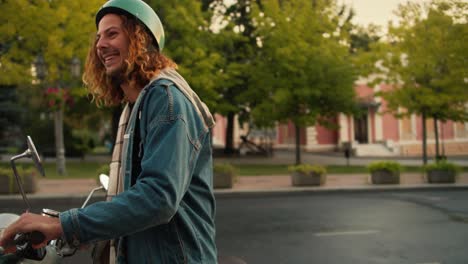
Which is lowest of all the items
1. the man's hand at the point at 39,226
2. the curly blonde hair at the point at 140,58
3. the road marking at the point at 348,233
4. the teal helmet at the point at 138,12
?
the road marking at the point at 348,233

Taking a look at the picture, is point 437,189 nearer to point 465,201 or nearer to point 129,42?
point 465,201

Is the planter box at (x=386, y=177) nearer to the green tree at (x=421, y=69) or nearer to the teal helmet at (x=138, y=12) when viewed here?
the green tree at (x=421, y=69)

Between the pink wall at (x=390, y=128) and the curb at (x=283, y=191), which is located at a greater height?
the pink wall at (x=390, y=128)

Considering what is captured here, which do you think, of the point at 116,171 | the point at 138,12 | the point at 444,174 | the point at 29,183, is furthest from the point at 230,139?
the point at 138,12

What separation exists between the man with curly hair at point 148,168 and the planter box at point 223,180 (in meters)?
11.7

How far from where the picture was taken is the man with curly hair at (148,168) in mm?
1390

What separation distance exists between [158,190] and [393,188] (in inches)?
538

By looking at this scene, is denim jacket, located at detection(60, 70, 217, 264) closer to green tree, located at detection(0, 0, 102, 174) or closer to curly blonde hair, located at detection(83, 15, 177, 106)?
curly blonde hair, located at detection(83, 15, 177, 106)

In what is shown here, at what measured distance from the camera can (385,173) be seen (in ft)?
48.9

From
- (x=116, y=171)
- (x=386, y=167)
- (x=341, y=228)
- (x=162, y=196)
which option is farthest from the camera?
(x=386, y=167)

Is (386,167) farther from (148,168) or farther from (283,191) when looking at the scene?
(148,168)

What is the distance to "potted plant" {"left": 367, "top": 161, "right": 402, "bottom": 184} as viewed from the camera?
14.8 metres

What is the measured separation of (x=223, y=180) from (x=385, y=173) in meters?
5.22

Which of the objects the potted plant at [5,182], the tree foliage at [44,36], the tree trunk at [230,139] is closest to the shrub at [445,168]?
the tree foliage at [44,36]
